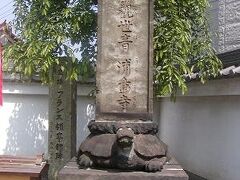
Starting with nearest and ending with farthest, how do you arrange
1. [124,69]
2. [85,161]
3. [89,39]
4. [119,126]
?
1. [85,161]
2. [119,126]
3. [124,69]
4. [89,39]

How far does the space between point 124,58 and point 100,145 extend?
1.14 m

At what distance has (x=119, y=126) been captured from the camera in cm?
475

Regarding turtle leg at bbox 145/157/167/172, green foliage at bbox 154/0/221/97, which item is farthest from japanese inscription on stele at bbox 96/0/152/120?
green foliage at bbox 154/0/221/97

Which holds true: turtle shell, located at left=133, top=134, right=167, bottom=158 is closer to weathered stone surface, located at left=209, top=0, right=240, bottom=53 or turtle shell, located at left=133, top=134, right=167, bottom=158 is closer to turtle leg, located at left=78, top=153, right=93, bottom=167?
turtle leg, located at left=78, top=153, right=93, bottom=167

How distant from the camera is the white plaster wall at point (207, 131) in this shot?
317 inches

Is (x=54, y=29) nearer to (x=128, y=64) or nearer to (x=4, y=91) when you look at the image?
(x=128, y=64)

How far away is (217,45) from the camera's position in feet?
33.3

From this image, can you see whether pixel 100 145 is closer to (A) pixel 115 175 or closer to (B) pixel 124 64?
(A) pixel 115 175

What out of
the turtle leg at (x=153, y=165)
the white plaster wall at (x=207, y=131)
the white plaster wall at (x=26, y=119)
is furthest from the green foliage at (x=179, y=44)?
the white plaster wall at (x=26, y=119)

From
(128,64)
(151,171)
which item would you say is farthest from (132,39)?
(151,171)

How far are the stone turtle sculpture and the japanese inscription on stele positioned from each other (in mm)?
531

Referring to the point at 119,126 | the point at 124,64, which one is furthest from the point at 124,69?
the point at 119,126

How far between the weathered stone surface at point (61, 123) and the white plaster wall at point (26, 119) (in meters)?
2.14

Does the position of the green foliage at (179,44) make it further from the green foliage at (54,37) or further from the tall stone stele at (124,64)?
the tall stone stele at (124,64)
